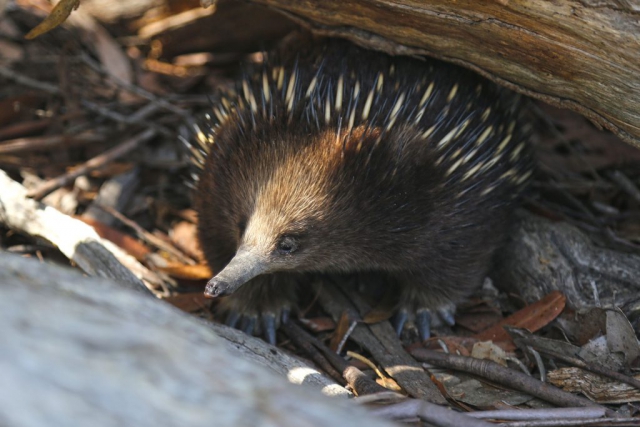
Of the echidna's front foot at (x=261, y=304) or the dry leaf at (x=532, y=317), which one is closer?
the dry leaf at (x=532, y=317)

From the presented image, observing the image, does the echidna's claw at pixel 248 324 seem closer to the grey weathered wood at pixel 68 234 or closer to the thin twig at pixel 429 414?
the grey weathered wood at pixel 68 234

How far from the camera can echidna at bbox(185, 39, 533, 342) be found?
2.75m

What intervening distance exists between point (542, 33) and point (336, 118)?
33.7 inches

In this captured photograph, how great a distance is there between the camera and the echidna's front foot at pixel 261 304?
335cm

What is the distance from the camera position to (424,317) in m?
3.38

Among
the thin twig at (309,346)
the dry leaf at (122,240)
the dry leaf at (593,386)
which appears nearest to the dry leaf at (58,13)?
the dry leaf at (122,240)

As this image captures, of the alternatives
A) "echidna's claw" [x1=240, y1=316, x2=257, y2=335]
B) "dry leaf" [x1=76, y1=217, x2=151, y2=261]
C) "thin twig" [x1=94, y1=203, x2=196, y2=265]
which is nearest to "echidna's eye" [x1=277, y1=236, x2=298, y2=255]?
"echidna's claw" [x1=240, y1=316, x2=257, y2=335]

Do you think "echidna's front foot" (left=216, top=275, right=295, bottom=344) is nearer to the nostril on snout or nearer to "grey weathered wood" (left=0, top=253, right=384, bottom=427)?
the nostril on snout

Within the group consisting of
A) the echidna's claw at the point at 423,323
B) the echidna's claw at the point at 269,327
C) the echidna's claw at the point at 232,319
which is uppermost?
the echidna's claw at the point at 423,323

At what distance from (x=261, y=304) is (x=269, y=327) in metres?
0.12

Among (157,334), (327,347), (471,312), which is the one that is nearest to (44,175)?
(327,347)

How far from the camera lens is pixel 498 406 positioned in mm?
2678

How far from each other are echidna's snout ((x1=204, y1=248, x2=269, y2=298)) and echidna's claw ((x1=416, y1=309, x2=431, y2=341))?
1.00 m

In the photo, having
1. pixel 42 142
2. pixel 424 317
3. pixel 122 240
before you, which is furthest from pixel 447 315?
pixel 42 142
